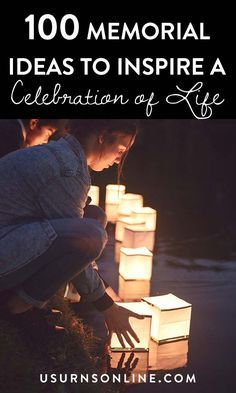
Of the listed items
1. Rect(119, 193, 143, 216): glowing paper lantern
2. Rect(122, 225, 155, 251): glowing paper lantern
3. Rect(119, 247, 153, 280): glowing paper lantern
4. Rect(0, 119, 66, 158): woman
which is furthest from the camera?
Rect(119, 193, 143, 216): glowing paper lantern

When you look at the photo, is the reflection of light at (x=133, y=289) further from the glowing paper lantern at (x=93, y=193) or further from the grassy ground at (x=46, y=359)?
the glowing paper lantern at (x=93, y=193)

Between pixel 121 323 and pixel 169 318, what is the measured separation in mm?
271

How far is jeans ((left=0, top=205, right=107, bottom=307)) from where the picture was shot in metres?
1.76

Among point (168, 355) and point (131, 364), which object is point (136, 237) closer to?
point (168, 355)

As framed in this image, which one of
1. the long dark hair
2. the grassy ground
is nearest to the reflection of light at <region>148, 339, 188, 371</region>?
the grassy ground

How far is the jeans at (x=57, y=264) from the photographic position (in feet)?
5.77

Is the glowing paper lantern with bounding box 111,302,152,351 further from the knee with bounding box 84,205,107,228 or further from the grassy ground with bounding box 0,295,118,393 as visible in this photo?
the knee with bounding box 84,205,107,228

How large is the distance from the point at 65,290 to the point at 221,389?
2.98 ft

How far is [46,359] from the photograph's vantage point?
6.04 ft

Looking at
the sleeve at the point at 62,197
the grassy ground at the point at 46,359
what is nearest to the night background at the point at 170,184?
the grassy ground at the point at 46,359

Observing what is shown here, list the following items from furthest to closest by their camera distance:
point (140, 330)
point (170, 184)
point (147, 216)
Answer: point (170, 184) < point (147, 216) < point (140, 330)

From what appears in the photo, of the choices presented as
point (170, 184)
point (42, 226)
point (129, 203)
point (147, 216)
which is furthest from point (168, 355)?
point (170, 184)

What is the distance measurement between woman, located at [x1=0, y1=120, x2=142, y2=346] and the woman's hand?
28 centimetres

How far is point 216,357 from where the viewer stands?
2.14 metres
